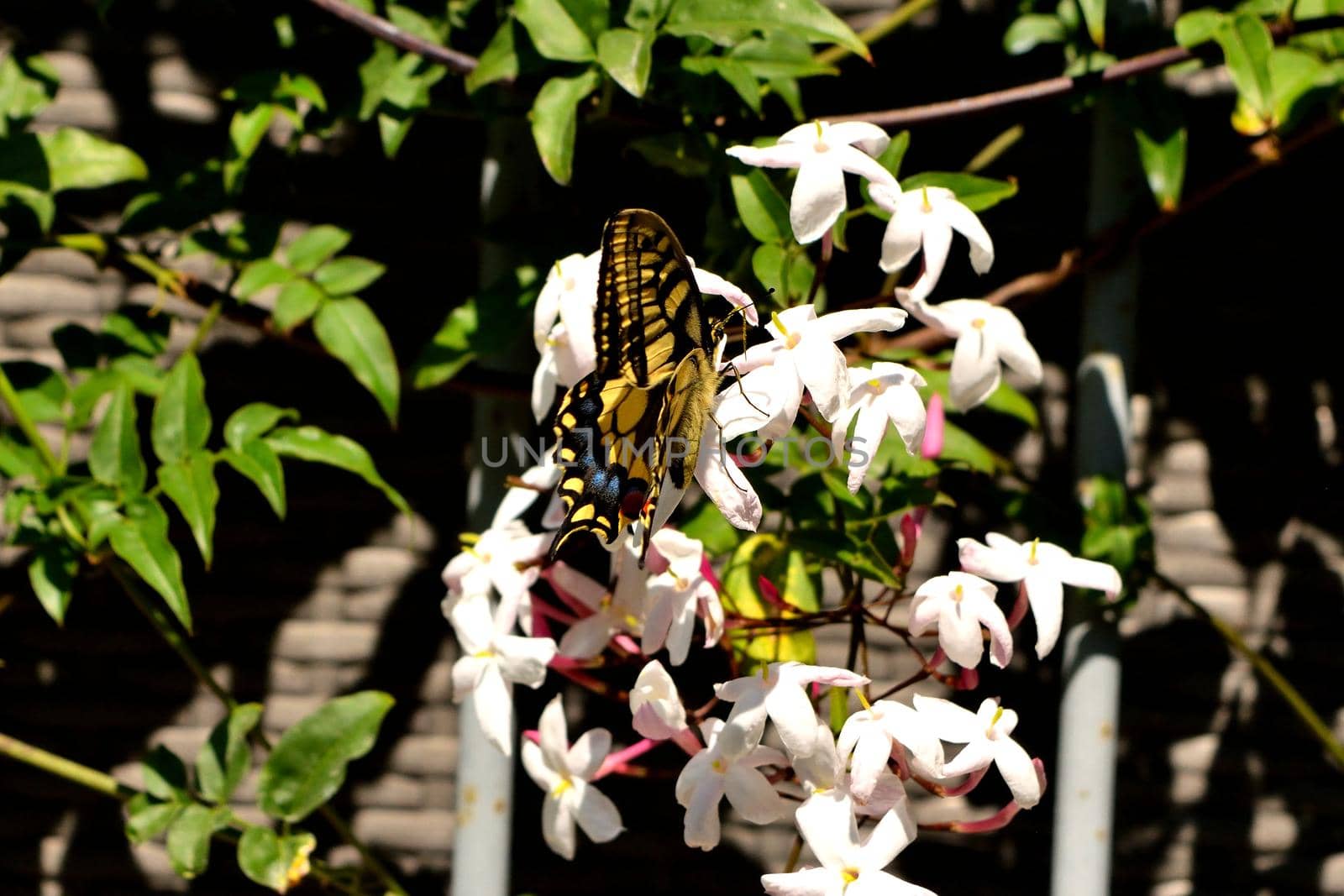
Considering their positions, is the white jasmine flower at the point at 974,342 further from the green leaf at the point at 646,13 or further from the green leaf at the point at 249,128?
the green leaf at the point at 249,128

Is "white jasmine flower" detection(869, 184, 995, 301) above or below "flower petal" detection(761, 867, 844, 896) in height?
above

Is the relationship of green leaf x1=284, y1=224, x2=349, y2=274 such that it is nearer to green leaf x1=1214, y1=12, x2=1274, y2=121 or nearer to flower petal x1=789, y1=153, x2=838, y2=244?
flower petal x1=789, y1=153, x2=838, y2=244

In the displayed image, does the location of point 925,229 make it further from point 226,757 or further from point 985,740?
point 226,757

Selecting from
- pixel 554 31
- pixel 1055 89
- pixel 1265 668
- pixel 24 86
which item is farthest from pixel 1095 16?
pixel 24 86

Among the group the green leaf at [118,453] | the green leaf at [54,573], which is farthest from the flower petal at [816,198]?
the green leaf at [54,573]

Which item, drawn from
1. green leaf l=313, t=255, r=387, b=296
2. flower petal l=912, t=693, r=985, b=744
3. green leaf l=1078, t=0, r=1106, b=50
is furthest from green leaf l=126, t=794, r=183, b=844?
green leaf l=1078, t=0, r=1106, b=50
